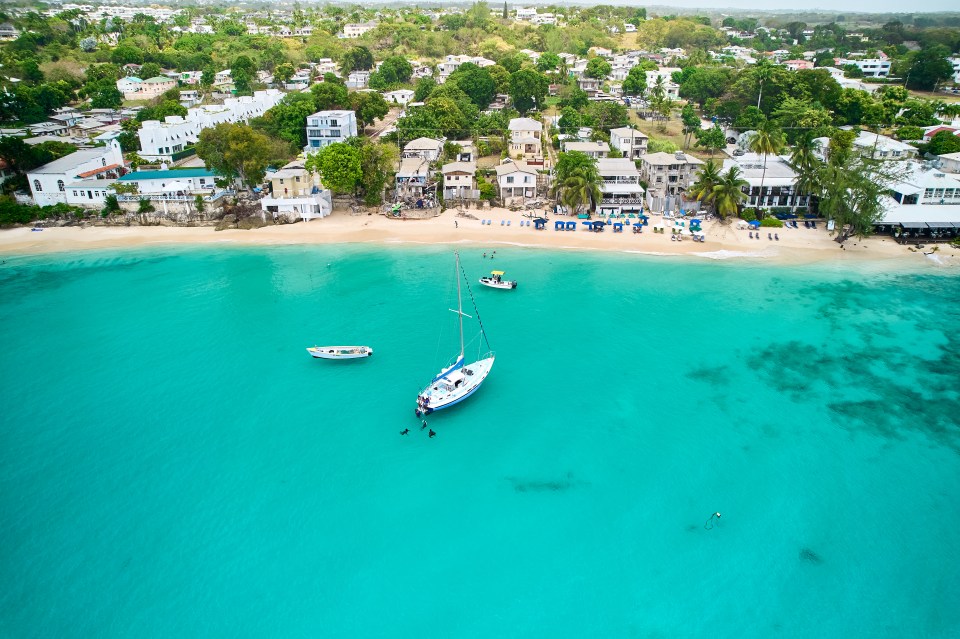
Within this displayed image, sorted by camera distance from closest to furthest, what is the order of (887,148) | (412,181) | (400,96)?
Answer: (412,181) < (887,148) < (400,96)

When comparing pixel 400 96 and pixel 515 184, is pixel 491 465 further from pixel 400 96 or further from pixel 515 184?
pixel 400 96

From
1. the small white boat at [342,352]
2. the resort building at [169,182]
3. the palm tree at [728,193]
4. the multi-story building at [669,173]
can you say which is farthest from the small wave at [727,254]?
the resort building at [169,182]

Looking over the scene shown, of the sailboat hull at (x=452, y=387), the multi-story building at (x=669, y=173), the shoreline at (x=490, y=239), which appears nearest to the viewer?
the sailboat hull at (x=452, y=387)

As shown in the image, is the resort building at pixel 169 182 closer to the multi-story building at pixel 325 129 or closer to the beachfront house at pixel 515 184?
the multi-story building at pixel 325 129

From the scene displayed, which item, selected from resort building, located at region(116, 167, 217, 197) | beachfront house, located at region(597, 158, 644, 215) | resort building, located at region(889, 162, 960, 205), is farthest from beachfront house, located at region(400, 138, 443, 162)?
resort building, located at region(889, 162, 960, 205)

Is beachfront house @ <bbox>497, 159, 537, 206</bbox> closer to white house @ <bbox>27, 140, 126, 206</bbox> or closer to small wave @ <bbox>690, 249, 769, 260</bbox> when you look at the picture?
small wave @ <bbox>690, 249, 769, 260</bbox>

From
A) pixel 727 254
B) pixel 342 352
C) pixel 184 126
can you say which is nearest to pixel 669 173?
pixel 727 254
